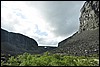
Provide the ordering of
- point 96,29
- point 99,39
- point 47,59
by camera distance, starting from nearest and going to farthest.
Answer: point 47,59, point 99,39, point 96,29

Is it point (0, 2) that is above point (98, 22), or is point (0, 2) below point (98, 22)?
below

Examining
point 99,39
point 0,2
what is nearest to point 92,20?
point 99,39

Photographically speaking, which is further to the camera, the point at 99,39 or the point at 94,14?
the point at 94,14

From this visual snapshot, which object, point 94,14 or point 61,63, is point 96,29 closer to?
point 94,14

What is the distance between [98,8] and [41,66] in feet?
521

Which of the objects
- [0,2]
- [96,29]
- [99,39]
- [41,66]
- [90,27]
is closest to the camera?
[41,66]

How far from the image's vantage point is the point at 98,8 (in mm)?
192875

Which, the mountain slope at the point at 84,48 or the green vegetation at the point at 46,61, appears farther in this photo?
the mountain slope at the point at 84,48

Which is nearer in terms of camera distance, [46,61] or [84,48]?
[46,61]

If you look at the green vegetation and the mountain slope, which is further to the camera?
the mountain slope

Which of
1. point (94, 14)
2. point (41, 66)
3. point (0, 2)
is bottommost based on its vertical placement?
point (41, 66)

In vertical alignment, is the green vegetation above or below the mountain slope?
below

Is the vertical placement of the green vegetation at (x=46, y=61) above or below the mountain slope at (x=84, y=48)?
below

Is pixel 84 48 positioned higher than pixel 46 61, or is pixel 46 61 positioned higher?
pixel 84 48
